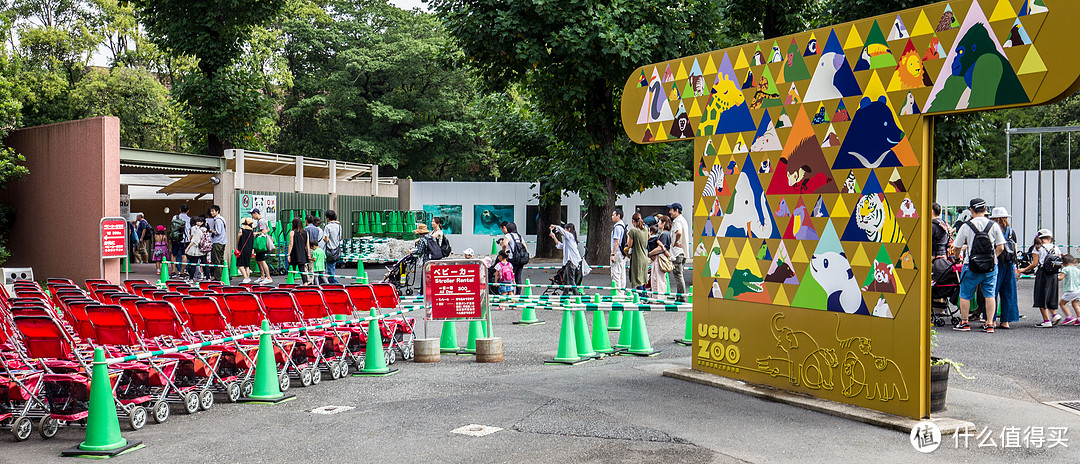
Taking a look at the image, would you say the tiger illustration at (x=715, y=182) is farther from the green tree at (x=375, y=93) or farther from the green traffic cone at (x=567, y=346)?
the green tree at (x=375, y=93)

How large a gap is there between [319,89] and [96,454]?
3791cm

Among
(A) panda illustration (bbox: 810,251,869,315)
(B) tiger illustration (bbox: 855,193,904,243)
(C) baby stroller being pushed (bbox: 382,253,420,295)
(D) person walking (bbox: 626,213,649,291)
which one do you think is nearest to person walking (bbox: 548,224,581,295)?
(D) person walking (bbox: 626,213,649,291)

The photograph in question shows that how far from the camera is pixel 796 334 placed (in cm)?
776

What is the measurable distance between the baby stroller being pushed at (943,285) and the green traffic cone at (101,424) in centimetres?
1085

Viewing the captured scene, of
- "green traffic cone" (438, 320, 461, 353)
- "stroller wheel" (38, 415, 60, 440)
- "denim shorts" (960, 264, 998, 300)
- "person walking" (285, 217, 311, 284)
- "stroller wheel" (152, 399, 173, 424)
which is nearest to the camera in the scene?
"stroller wheel" (38, 415, 60, 440)

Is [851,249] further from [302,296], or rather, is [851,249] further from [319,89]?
[319,89]

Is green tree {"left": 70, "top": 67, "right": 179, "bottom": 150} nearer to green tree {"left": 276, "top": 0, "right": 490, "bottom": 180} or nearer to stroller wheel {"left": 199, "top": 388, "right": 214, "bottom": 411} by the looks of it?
green tree {"left": 276, "top": 0, "right": 490, "bottom": 180}

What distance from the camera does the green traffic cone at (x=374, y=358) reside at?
9766mm

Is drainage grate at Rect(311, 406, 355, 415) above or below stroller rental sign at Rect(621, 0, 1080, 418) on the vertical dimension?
below

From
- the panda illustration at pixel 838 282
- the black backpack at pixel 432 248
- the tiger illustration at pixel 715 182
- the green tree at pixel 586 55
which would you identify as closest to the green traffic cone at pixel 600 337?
the tiger illustration at pixel 715 182

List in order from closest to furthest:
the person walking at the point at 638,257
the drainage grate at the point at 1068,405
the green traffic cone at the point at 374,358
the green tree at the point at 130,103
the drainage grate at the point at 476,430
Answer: the drainage grate at the point at 476,430 → the drainage grate at the point at 1068,405 → the green traffic cone at the point at 374,358 → the person walking at the point at 638,257 → the green tree at the point at 130,103

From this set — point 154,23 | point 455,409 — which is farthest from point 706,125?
point 154,23

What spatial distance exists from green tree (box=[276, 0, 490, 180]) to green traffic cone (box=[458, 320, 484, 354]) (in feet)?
97.8

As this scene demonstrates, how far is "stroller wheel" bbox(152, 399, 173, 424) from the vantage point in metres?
7.41
